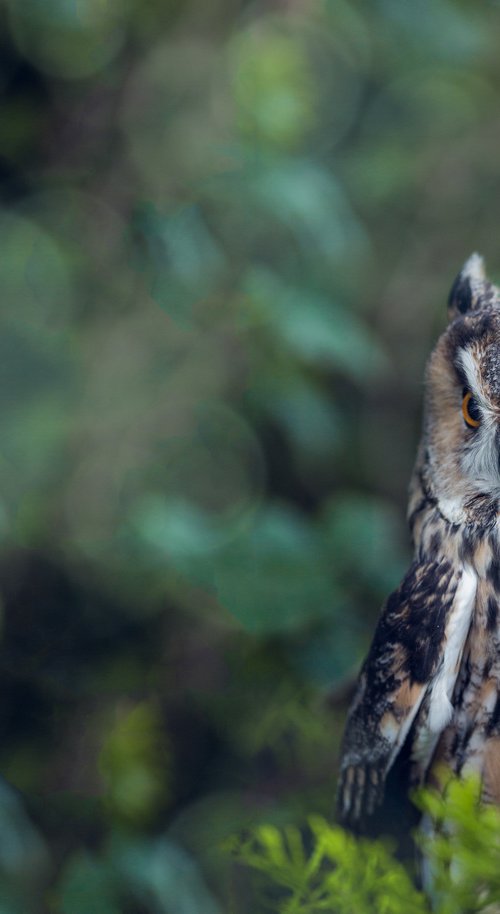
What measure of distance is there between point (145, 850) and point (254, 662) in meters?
0.39

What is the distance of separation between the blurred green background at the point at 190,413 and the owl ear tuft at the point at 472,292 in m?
0.27

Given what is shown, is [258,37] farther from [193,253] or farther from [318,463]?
[318,463]

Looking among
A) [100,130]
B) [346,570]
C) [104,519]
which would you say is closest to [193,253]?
[100,130]

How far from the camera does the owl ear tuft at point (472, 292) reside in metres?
0.98

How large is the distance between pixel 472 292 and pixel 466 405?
0.15m

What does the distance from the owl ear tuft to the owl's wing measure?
0.29 metres

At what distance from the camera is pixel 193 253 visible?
129cm

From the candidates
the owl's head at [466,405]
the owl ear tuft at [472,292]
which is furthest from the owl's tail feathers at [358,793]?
the owl ear tuft at [472,292]

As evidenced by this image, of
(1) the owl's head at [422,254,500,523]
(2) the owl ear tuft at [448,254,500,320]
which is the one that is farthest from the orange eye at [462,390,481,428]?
(2) the owl ear tuft at [448,254,500,320]

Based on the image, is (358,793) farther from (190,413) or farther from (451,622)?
(190,413)

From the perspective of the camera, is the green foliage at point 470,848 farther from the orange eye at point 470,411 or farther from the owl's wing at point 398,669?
the orange eye at point 470,411

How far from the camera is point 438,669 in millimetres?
900

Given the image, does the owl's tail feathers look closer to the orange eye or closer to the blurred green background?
the blurred green background

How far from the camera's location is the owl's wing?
2.99ft
